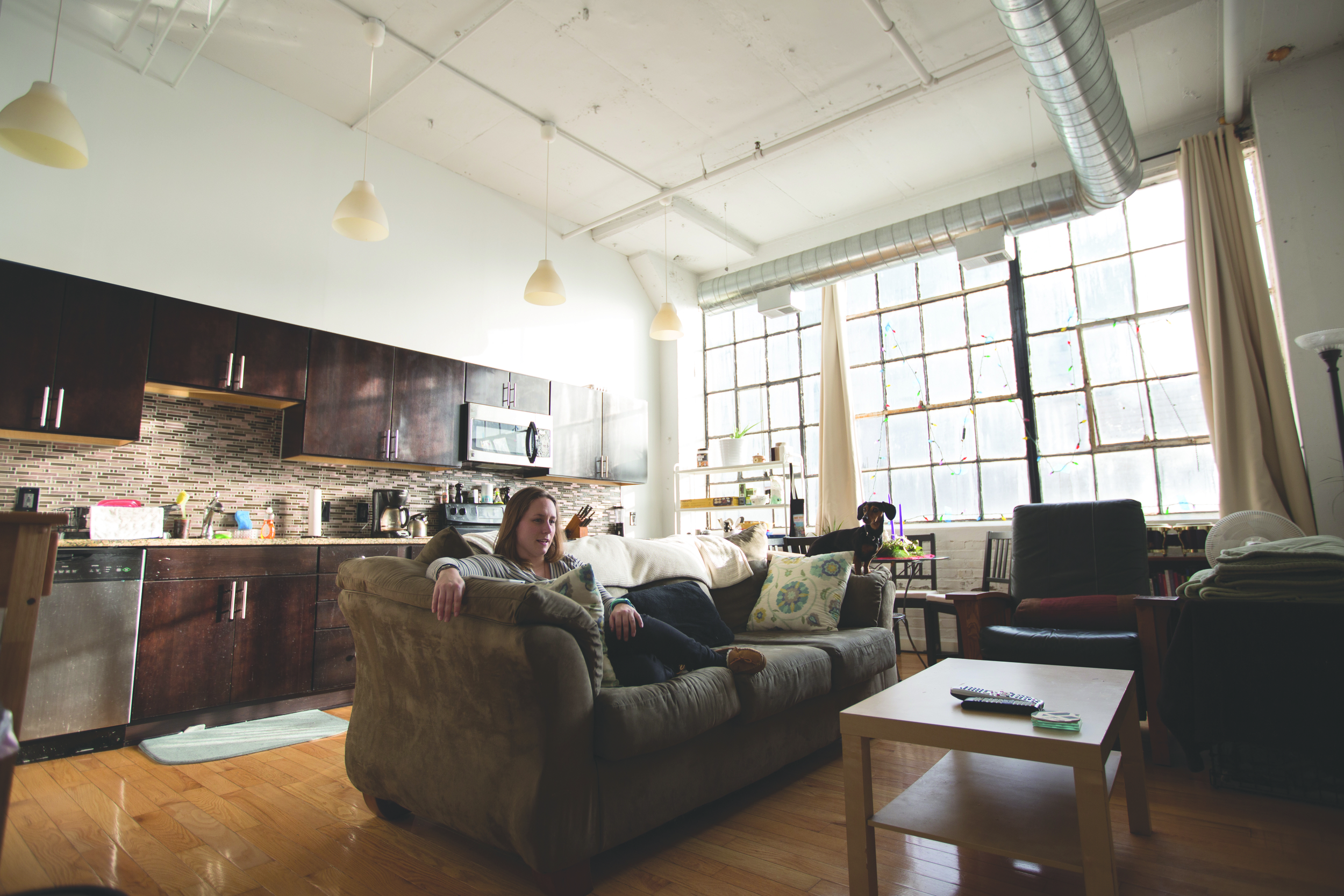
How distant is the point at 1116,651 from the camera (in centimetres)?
295

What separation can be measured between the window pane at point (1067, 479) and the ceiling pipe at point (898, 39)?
3007 mm

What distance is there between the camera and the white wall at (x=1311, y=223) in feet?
13.7

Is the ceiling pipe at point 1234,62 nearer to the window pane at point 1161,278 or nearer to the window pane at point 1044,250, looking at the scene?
the window pane at point 1161,278

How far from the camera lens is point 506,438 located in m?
5.56

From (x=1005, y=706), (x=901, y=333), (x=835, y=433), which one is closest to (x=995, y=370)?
(x=901, y=333)

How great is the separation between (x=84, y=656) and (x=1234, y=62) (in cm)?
692

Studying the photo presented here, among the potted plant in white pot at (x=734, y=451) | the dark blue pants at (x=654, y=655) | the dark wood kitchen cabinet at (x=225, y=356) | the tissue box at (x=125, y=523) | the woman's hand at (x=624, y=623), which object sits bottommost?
the dark blue pants at (x=654, y=655)

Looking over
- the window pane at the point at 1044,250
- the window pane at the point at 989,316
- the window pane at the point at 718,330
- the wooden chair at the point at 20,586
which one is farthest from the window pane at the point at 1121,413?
the wooden chair at the point at 20,586

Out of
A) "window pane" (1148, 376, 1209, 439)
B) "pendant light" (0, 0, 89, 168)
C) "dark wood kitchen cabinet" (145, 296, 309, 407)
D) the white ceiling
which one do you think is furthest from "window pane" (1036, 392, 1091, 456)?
"pendant light" (0, 0, 89, 168)

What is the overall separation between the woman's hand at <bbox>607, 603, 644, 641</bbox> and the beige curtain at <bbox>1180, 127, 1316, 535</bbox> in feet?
13.9

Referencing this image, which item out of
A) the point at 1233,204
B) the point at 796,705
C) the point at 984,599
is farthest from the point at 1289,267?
the point at 796,705

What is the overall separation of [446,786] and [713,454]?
571cm

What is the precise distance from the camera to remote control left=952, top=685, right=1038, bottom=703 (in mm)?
1909

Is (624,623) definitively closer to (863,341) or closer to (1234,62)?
(1234,62)
